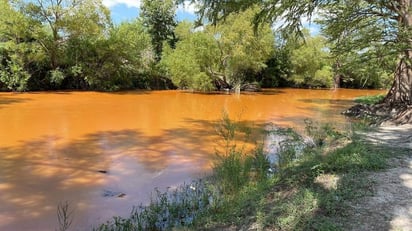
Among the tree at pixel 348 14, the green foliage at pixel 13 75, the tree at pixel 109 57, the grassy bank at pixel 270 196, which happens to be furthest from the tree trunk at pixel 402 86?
the green foliage at pixel 13 75

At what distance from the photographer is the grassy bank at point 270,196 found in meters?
3.78

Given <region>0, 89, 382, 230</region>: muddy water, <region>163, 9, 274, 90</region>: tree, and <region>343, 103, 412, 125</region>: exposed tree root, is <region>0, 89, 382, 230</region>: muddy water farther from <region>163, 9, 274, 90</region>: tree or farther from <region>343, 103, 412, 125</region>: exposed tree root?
<region>163, 9, 274, 90</region>: tree

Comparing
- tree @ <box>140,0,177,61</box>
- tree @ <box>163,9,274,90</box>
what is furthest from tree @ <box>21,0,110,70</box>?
tree @ <box>140,0,177,61</box>

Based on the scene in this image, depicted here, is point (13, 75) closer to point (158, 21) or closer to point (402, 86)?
point (158, 21)

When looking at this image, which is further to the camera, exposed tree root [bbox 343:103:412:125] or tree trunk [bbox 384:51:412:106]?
tree trunk [bbox 384:51:412:106]

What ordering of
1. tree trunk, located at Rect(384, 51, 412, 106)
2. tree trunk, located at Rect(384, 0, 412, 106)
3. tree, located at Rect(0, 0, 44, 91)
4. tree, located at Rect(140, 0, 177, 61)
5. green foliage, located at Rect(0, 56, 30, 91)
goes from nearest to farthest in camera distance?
tree trunk, located at Rect(384, 0, 412, 106) < tree trunk, located at Rect(384, 51, 412, 106) < tree, located at Rect(0, 0, 44, 91) < green foliage, located at Rect(0, 56, 30, 91) < tree, located at Rect(140, 0, 177, 61)

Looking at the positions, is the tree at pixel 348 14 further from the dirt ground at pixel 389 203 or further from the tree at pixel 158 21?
the tree at pixel 158 21

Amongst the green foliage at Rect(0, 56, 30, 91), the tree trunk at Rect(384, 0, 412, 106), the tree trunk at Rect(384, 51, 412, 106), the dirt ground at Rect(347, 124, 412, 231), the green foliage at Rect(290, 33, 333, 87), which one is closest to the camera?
the dirt ground at Rect(347, 124, 412, 231)

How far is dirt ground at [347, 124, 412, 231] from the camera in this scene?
3.48 m

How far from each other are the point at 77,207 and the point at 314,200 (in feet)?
9.79

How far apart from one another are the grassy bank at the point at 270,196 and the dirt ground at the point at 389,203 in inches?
4.2

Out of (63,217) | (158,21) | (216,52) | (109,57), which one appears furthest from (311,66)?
(63,217)

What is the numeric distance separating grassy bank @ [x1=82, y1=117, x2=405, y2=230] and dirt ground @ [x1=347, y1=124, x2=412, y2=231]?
0.11 meters

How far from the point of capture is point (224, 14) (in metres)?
11.4
